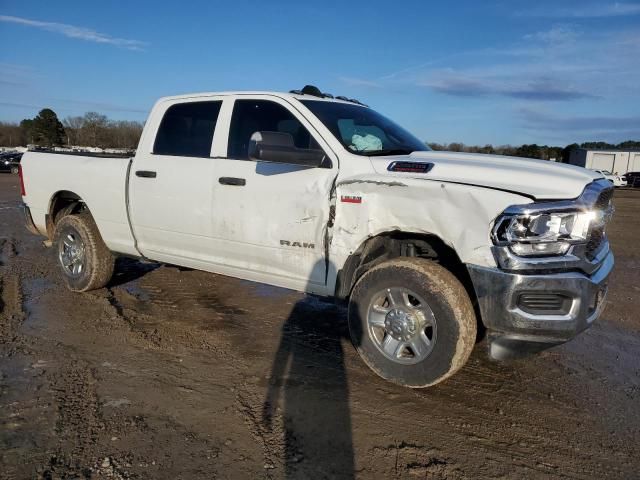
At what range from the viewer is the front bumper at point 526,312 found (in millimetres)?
2936

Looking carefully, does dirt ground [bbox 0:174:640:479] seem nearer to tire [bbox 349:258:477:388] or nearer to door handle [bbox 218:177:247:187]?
tire [bbox 349:258:477:388]

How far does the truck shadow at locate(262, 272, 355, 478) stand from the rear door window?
188 cm

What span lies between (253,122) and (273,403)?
243 cm

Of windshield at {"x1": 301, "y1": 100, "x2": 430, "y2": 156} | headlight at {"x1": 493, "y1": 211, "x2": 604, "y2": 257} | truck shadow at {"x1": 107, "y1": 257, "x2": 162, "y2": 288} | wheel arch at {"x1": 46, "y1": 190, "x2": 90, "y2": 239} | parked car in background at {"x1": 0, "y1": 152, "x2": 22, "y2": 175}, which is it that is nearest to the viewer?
headlight at {"x1": 493, "y1": 211, "x2": 604, "y2": 257}

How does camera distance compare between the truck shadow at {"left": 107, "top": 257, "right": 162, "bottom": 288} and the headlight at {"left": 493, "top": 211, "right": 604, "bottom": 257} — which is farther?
the truck shadow at {"left": 107, "top": 257, "right": 162, "bottom": 288}

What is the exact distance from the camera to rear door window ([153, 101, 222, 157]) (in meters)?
4.58

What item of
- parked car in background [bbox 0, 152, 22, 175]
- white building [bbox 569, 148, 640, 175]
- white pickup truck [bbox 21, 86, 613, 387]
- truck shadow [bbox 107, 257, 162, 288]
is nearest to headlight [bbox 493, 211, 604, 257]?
white pickup truck [bbox 21, 86, 613, 387]

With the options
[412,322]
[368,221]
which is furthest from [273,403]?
[368,221]

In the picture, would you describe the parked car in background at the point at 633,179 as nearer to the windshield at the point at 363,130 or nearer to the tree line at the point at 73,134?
the tree line at the point at 73,134

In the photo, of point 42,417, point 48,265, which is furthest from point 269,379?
point 48,265

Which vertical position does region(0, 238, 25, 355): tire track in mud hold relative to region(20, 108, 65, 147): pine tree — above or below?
below

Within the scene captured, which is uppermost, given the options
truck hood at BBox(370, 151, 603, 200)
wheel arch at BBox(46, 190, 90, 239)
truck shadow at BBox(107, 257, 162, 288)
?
truck hood at BBox(370, 151, 603, 200)

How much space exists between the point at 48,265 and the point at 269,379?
15.5 feet

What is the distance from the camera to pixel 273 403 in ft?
10.5
